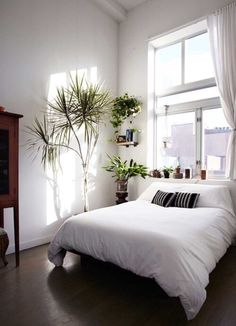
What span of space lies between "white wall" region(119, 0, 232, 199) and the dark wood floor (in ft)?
7.13

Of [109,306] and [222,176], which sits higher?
[222,176]

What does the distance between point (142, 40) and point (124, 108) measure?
1.37 m

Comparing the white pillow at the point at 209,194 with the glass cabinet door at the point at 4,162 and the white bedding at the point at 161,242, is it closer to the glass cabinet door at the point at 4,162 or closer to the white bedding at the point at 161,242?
the white bedding at the point at 161,242

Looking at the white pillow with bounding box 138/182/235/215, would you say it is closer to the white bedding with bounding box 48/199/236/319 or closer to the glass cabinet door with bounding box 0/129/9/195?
the white bedding with bounding box 48/199/236/319

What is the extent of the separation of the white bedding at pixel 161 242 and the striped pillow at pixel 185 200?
0.72ft

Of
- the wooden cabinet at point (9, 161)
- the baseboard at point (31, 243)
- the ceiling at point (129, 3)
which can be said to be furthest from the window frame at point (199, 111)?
the wooden cabinet at point (9, 161)

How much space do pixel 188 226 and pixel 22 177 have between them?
2.20 metres

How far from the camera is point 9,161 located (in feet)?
8.36

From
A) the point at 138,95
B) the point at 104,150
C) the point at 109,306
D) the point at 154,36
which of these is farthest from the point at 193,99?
the point at 109,306

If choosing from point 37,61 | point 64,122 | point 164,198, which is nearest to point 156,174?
point 164,198

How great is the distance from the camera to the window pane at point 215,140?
359 cm

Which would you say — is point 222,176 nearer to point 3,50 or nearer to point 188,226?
point 188,226

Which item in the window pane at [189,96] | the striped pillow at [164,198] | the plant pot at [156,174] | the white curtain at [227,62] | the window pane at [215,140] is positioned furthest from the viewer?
the plant pot at [156,174]

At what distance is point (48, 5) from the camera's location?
338 cm
